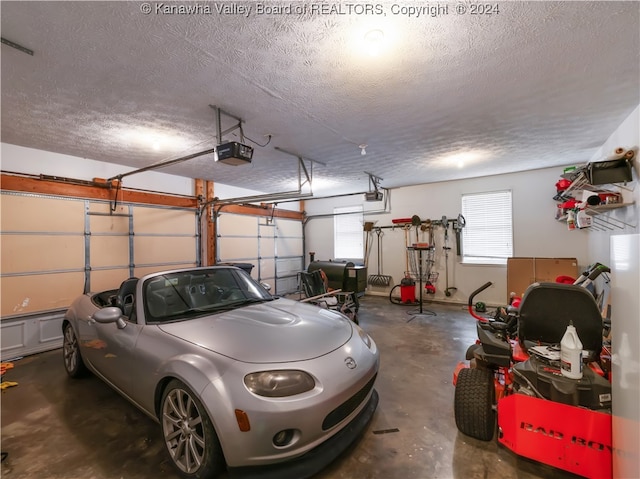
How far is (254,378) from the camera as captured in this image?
1.52 metres

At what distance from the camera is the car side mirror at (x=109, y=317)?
2.10 metres

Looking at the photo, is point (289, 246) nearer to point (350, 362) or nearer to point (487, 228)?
point (487, 228)

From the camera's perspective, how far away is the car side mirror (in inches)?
82.5

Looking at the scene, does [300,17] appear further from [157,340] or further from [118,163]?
[118,163]

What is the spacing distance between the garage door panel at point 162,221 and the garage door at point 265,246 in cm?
72

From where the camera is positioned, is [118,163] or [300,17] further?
[118,163]

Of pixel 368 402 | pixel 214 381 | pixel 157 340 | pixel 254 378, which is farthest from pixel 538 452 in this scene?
pixel 157 340

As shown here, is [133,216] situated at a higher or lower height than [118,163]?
lower

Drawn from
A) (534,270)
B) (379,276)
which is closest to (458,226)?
(534,270)

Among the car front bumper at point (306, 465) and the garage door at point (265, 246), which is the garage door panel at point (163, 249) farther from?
the car front bumper at point (306, 465)

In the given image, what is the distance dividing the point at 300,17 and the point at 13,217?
4.83 meters

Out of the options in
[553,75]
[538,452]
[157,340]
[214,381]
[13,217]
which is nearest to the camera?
[214,381]

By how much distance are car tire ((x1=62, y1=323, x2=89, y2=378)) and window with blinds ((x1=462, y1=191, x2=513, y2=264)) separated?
6970 mm

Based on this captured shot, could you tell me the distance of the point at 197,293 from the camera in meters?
2.50
